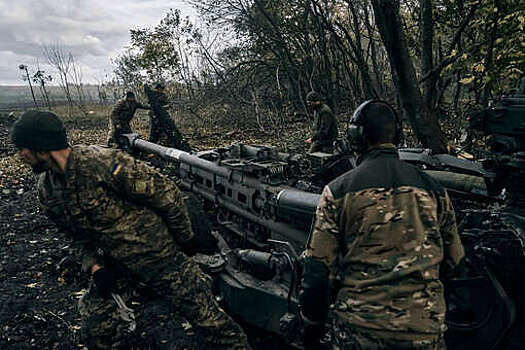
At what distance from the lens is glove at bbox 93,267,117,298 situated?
2.83m

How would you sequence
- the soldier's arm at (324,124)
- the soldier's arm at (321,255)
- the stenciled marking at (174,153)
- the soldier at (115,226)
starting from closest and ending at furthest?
the soldier's arm at (321,255) < the soldier at (115,226) < the stenciled marking at (174,153) < the soldier's arm at (324,124)

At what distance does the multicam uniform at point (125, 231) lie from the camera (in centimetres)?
260

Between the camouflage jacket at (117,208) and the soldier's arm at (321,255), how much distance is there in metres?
1.30

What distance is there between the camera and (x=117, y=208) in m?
Result: 2.71

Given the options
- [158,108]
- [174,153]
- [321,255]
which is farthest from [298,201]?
[158,108]

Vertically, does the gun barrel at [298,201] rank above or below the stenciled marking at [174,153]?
below

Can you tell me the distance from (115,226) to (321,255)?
1.58m

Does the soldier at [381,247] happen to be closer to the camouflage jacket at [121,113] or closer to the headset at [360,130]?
the headset at [360,130]

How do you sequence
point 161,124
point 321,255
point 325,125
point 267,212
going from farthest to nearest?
point 161,124 < point 325,125 < point 267,212 < point 321,255

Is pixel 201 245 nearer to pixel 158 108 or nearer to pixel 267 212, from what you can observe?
pixel 267 212

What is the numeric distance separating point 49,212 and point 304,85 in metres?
12.3

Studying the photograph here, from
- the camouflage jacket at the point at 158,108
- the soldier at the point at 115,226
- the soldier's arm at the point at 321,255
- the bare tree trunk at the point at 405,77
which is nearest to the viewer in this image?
the soldier's arm at the point at 321,255

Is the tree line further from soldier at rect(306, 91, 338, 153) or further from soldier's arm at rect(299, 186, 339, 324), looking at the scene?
soldier's arm at rect(299, 186, 339, 324)

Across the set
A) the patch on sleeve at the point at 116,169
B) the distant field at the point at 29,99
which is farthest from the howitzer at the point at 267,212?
the distant field at the point at 29,99
